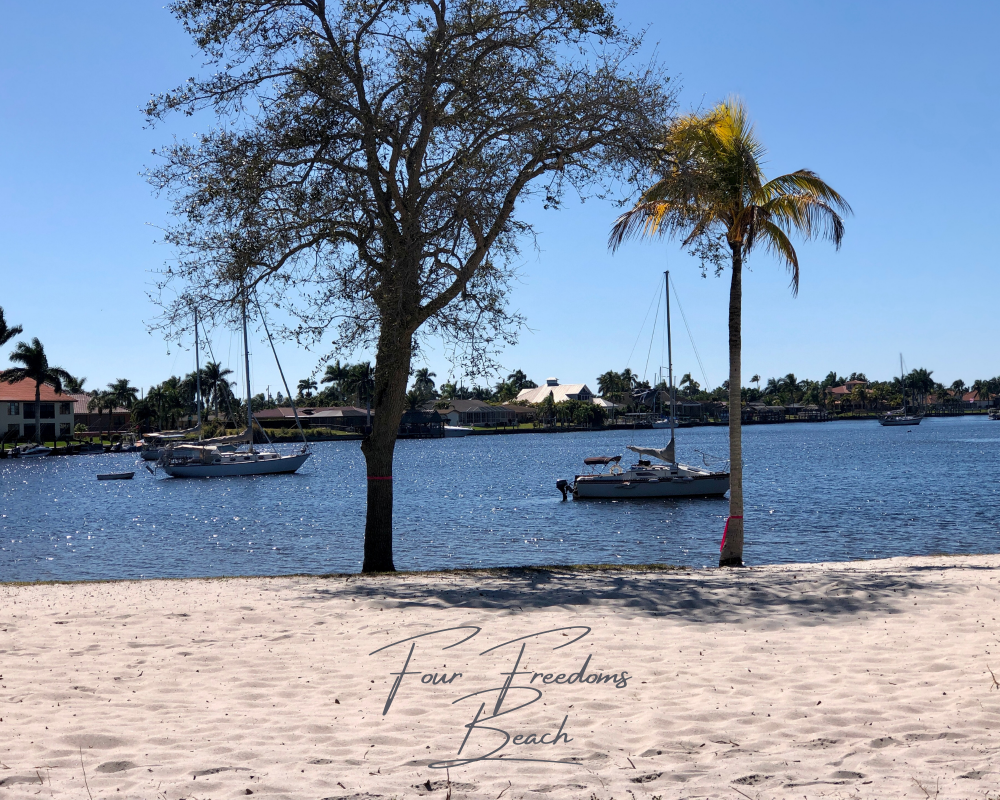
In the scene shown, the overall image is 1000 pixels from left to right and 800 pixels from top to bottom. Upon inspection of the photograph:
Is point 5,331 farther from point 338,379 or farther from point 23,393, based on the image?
point 338,379

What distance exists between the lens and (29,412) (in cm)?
10994

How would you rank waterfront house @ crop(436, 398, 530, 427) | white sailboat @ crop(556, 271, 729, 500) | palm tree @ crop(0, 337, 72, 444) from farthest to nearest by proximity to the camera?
1. waterfront house @ crop(436, 398, 530, 427)
2. palm tree @ crop(0, 337, 72, 444)
3. white sailboat @ crop(556, 271, 729, 500)

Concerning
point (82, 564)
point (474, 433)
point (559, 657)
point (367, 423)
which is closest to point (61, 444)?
point (367, 423)

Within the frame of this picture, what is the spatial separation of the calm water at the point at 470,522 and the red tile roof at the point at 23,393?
42268mm

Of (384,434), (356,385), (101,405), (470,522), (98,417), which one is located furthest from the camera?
(356,385)

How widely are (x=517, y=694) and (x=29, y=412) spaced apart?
119 meters

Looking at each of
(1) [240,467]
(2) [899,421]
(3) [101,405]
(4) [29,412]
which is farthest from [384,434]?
(2) [899,421]

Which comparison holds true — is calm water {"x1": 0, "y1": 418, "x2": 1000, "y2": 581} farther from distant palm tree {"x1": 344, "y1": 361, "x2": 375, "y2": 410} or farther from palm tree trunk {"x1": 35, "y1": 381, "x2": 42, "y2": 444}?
distant palm tree {"x1": 344, "y1": 361, "x2": 375, "y2": 410}

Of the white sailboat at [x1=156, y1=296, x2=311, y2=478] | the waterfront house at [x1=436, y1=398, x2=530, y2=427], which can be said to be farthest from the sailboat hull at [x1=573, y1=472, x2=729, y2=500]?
the waterfront house at [x1=436, y1=398, x2=530, y2=427]

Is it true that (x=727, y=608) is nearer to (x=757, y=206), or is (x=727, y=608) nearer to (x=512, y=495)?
(x=757, y=206)

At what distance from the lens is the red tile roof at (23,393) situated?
10575cm

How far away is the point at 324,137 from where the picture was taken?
1413cm

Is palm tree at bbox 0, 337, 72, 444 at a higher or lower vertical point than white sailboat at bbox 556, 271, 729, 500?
higher

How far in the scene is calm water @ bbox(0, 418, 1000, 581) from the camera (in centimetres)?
2564
